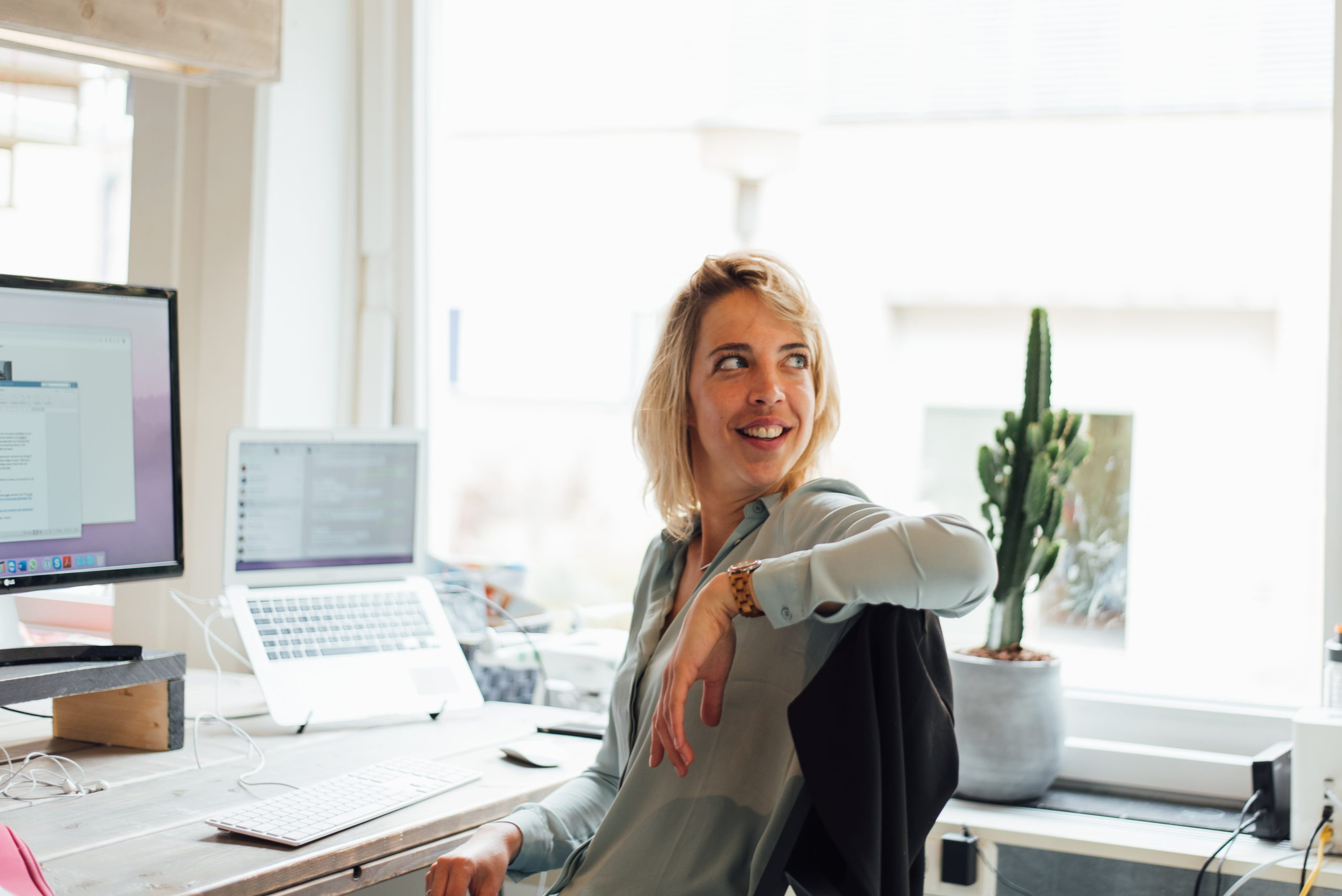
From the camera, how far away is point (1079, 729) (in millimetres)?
2055

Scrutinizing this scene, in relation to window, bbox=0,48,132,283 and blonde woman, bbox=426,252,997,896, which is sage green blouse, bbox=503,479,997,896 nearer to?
blonde woman, bbox=426,252,997,896

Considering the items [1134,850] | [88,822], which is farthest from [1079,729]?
[88,822]

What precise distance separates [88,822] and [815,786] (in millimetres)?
817

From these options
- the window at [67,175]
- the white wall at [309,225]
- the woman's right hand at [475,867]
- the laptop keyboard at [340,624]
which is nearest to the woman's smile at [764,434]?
the woman's right hand at [475,867]

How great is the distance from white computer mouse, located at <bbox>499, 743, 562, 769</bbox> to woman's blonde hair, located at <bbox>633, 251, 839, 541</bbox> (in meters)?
0.36

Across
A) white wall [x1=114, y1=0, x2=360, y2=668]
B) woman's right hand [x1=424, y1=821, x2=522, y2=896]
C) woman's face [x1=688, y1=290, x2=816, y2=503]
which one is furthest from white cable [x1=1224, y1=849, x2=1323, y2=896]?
white wall [x1=114, y1=0, x2=360, y2=668]

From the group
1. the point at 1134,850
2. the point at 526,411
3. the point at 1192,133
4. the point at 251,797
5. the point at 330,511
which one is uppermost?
the point at 1192,133

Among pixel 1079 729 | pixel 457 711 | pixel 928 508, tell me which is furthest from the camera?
pixel 928 508

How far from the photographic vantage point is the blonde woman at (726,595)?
1069mm

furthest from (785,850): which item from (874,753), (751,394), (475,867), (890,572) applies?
(751,394)

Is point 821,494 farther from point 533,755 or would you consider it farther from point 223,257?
point 223,257

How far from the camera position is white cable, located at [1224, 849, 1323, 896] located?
1.55m

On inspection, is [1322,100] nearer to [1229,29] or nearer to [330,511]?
[1229,29]

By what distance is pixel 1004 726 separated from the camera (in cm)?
179
